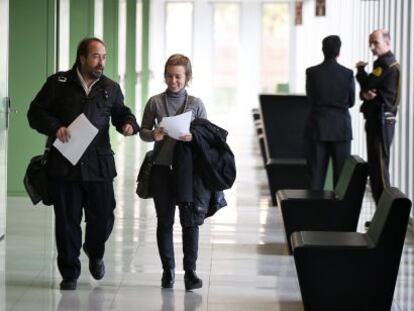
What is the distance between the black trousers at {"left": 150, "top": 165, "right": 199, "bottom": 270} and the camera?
747cm

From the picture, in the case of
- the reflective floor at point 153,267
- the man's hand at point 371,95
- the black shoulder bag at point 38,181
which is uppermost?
the man's hand at point 371,95

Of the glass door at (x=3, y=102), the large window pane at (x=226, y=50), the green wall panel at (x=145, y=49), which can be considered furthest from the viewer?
the large window pane at (x=226, y=50)

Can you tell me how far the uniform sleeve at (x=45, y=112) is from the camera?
24.2 ft

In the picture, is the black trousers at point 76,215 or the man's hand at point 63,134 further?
the black trousers at point 76,215

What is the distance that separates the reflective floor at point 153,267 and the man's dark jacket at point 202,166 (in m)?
0.66

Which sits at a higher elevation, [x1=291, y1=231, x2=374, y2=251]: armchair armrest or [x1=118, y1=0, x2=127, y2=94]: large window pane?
[x1=118, y1=0, x2=127, y2=94]: large window pane

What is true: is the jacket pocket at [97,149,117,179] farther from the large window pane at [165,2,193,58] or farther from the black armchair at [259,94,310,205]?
the large window pane at [165,2,193,58]

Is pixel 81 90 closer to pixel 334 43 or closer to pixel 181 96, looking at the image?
pixel 181 96

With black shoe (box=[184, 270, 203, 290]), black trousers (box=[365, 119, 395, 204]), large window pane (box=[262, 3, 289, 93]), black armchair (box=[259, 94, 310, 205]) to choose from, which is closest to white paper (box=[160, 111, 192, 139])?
black shoe (box=[184, 270, 203, 290])

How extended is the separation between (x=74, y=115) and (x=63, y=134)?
0.21 metres

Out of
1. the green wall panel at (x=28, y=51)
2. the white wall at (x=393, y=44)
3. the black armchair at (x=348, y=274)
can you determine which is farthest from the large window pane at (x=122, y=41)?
the black armchair at (x=348, y=274)

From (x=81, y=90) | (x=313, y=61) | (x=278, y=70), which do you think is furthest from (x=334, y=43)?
(x=278, y=70)

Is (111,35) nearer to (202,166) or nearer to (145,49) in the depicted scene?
(145,49)

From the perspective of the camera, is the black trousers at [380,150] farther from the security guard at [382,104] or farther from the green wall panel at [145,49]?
the green wall panel at [145,49]
